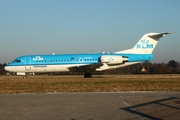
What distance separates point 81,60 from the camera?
37531 mm

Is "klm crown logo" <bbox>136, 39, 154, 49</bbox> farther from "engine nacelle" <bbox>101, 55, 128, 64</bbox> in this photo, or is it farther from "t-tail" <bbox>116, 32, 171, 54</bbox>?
"engine nacelle" <bbox>101, 55, 128, 64</bbox>

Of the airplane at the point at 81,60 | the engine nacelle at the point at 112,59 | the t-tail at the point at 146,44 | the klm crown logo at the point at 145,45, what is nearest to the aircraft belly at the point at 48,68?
the airplane at the point at 81,60

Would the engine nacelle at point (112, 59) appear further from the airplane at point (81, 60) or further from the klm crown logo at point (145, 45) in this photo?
the klm crown logo at point (145, 45)

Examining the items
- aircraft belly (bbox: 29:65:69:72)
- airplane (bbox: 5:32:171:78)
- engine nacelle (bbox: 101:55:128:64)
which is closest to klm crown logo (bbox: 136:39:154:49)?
airplane (bbox: 5:32:171:78)

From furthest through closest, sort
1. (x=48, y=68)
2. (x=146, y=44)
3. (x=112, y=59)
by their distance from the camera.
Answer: (x=146, y=44) < (x=48, y=68) < (x=112, y=59)

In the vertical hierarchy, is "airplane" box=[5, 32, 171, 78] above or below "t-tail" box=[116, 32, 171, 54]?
below

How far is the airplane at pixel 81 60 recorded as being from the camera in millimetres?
37281

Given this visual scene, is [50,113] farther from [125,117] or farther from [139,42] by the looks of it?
[139,42]

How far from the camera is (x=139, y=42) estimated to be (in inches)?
1511

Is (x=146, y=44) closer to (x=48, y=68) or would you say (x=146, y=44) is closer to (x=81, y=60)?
(x=81, y=60)

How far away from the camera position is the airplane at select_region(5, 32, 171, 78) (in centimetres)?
3728

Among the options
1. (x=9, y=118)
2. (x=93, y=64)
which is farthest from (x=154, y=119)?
(x=93, y=64)

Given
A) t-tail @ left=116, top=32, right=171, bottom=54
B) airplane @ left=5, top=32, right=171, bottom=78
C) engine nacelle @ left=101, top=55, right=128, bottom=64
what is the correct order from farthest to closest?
t-tail @ left=116, top=32, right=171, bottom=54 < airplane @ left=5, top=32, right=171, bottom=78 < engine nacelle @ left=101, top=55, right=128, bottom=64

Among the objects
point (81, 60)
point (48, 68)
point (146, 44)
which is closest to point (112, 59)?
point (81, 60)
